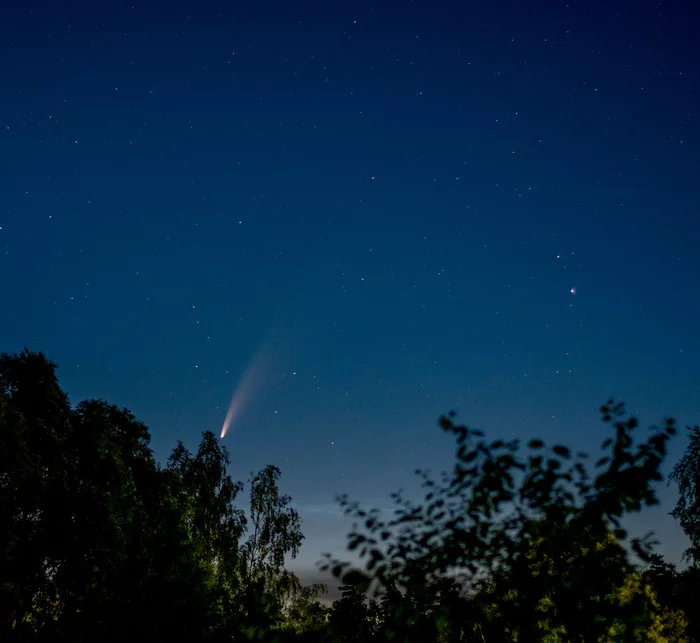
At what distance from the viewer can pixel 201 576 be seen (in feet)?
40.2

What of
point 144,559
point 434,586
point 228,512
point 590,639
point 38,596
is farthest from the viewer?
point 228,512

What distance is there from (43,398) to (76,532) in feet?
22.6

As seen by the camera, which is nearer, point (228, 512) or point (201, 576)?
point (201, 576)

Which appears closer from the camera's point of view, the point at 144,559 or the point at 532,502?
the point at 532,502

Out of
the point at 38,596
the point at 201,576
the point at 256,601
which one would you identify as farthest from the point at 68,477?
the point at 256,601

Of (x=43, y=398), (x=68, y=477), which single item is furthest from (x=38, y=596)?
(x=43, y=398)

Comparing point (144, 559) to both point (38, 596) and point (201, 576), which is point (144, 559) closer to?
point (201, 576)

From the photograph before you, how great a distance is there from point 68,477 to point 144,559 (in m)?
20.1

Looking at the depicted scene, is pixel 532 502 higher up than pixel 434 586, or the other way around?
pixel 532 502

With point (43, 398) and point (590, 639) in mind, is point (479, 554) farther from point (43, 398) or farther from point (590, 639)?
point (43, 398)

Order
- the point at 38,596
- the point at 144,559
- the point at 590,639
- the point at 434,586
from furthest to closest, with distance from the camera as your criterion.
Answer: the point at 38,596 → the point at 144,559 → the point at 434,586 → the point at 590,639

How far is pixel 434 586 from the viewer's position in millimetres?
3318

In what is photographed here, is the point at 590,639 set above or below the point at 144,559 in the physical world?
below

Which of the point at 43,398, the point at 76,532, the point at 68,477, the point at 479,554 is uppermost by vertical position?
the point at 43,398
